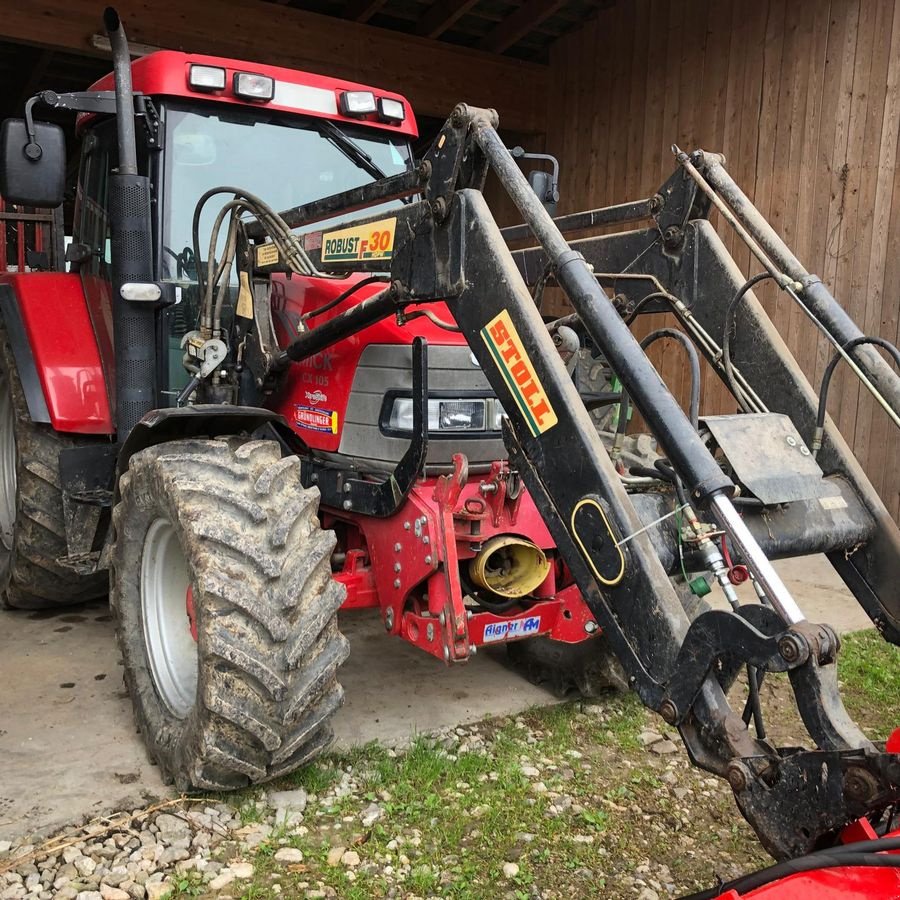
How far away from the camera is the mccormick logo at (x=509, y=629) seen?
9.18ft

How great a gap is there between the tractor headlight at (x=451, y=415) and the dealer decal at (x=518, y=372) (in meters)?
0.74

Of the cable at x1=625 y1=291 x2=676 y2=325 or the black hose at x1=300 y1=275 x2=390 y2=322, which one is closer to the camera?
the cable at x1=625 y1=291 x2=676 y2=325

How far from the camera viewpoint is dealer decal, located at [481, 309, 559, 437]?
6.74 ft

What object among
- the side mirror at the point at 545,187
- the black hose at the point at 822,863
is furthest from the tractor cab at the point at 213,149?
the black hose at the point at 822,863

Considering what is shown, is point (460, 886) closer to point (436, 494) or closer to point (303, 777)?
point (303, 777)

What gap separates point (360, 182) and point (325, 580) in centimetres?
193

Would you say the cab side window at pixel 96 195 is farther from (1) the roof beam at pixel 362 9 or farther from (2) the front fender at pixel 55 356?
(1) the roof beam at pixel 362 9

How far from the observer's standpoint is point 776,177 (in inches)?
263

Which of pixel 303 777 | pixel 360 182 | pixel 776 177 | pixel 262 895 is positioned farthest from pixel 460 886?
pixel 776 177

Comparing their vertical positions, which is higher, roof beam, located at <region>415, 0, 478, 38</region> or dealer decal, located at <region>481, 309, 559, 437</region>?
roof beam, located at <region>415, 0, 478, 38</region>

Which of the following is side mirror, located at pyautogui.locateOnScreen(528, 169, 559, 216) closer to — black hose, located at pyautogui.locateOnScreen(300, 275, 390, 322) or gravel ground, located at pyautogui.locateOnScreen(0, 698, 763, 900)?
black hose, located at pyautogui.locateOnScreen(300, 275, 390, 322)

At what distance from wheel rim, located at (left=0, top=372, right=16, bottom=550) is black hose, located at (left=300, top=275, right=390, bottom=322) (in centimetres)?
206

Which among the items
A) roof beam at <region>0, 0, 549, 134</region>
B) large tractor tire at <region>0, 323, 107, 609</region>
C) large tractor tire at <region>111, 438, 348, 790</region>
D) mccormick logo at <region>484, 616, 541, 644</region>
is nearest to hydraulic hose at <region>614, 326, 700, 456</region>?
mccormick logo at <region>484, 616, 541, 644</region>

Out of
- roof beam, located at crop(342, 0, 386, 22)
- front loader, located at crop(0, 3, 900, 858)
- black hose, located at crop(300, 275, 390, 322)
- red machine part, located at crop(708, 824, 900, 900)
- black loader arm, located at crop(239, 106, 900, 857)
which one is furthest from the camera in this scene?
roof beam, located at crop(342, 0, 386, 22)
